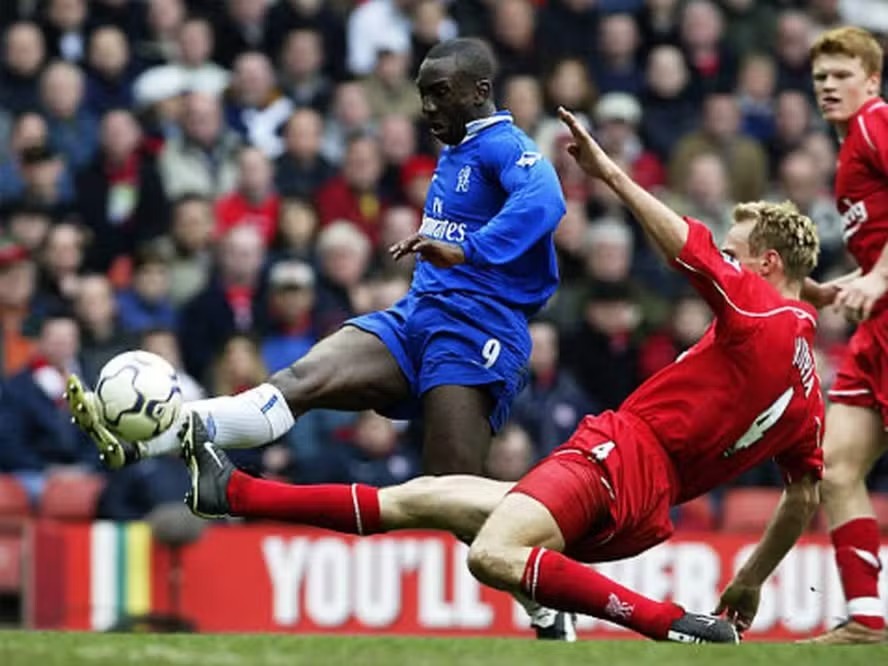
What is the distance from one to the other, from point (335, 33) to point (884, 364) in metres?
6.66

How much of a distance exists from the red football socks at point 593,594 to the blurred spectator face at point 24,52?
23.0 ft

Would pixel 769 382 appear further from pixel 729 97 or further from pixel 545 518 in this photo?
pixel 729 97

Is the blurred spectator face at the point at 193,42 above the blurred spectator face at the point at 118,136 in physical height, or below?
above

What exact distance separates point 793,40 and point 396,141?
126 inches

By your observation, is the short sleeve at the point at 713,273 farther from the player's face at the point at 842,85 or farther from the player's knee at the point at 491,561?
the player's face at the point at 842,85

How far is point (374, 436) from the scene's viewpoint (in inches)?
507

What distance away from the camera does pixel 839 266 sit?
584 inches

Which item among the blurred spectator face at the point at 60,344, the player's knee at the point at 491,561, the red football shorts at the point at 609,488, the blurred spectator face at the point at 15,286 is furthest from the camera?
the blurred spectator face at the point at 15,286

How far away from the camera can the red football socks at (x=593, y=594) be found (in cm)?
823

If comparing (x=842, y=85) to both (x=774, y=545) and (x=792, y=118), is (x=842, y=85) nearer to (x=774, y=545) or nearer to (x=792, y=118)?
(x=774, y=545)

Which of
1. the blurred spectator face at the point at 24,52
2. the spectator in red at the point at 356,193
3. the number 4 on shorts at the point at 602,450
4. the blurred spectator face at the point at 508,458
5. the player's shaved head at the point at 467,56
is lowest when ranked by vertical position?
the blurred spectator face at the point at 508,458

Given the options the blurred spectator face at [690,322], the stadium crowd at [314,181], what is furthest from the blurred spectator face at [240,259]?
the blurred spectator face at [690,322]

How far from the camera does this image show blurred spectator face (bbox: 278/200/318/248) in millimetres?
13914

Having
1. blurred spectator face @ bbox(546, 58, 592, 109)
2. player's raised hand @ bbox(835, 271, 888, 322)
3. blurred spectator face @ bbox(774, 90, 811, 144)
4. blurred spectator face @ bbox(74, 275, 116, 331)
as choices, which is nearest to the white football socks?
player's raised hand @ bbox(835, 271, 888, 322)
